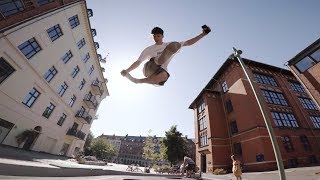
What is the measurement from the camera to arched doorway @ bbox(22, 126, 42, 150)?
19203mm

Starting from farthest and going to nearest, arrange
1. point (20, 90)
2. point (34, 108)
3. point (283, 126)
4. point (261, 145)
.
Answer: point (283, 126) < point (261, 145) < point (34, 108) < point (20, 90)

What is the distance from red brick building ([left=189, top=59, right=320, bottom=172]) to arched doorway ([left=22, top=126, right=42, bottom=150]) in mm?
22895

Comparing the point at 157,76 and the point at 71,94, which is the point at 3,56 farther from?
the point at 157,76

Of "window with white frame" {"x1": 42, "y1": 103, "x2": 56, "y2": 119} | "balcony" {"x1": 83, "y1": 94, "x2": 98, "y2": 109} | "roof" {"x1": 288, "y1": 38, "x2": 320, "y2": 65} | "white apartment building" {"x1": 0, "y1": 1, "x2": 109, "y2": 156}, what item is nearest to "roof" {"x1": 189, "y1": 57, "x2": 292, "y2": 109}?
"roof" {"x1": 288, "y1": 38, "x2": 320, "y2": 65}

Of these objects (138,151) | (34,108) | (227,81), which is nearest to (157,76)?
(34,108)

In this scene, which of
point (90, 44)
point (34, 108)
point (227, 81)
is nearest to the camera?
point (34, 108)

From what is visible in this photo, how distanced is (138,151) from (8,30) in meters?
99.8

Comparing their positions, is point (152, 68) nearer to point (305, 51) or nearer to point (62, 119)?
point (305, 51)

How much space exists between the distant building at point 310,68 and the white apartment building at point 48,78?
2736 centimetres

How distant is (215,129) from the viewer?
31.0 m

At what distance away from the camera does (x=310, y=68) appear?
22047 mm

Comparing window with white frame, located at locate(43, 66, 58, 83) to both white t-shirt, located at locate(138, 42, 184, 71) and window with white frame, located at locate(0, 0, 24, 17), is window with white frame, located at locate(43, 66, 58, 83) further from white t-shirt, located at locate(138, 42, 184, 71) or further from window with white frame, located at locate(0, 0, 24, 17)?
white t-shirt, located at locate(138, 42, 184, 71)

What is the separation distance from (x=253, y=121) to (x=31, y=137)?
85.2 ft

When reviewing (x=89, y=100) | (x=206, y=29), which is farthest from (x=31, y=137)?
(x=206, y=29)
